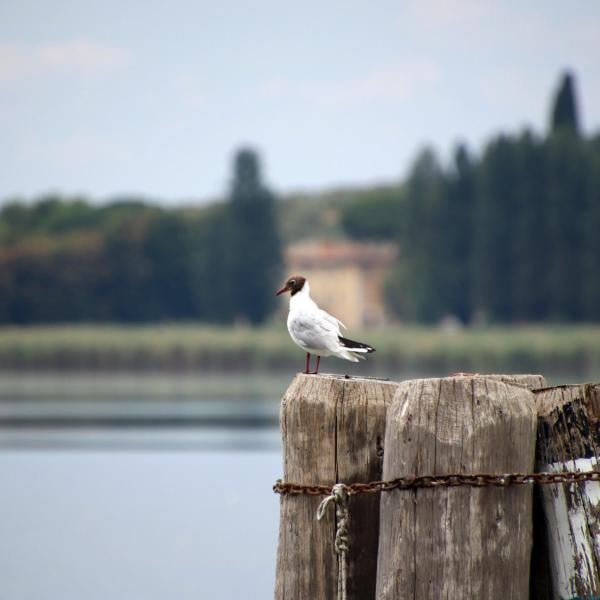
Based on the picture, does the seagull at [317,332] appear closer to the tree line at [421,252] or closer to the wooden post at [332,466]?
the wooden post at [332,466]

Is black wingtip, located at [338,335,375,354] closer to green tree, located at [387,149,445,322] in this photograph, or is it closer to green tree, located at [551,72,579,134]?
green tree, located at [387,149,445,322]

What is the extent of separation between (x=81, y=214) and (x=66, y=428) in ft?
296

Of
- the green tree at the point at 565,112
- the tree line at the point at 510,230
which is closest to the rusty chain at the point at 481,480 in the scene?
the tree line at the point at 510,230

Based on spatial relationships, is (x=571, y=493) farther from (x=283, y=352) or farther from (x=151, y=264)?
(x=151, y=264)

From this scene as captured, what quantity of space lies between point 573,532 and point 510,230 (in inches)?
3570

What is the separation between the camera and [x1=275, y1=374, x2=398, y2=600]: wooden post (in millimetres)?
4836

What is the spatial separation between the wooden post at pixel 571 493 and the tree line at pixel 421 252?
88830mm

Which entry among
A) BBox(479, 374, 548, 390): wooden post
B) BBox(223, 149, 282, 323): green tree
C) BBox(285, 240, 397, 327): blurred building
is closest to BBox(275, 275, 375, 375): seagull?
BBox(479, 374, 548, 390): wooden post

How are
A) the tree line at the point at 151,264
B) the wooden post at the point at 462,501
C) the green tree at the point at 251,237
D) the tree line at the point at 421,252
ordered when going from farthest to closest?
the tree line at the point at 151,264 < the green tree at the point at 251,237 < the tree line at the point at 421,252 < the wooden post at the point at 462,501

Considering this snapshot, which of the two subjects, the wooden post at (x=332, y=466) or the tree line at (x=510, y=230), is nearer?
the wooden post at (x=332, y=466)

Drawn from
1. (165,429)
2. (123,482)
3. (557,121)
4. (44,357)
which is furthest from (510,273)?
(123,482)

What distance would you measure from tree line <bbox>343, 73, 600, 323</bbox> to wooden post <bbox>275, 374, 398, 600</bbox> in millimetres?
88573

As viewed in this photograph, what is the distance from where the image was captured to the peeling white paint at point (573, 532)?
14.6 ft

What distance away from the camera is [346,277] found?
125375 mm
